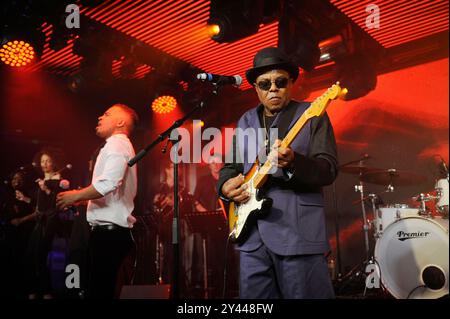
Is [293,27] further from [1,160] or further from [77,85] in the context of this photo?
[1,160]

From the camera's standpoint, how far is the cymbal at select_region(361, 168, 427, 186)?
5.53 m

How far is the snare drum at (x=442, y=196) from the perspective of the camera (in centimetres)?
483

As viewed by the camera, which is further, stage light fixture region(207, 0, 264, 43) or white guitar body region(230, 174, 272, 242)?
stage light fixture region(207, 0, 264, 43)

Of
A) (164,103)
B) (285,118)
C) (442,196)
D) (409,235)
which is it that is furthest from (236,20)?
(409,235)

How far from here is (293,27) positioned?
5395 mm

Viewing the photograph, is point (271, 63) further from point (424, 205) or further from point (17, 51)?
point (17, 51)

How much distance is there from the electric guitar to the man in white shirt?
1410 millimetres

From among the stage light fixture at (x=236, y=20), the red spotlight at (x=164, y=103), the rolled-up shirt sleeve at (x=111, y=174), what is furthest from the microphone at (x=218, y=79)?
the red spotlight at (x=164, y=103)

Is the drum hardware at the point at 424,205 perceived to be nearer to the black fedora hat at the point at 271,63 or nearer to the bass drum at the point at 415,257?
the bass drum at the point at 415,257

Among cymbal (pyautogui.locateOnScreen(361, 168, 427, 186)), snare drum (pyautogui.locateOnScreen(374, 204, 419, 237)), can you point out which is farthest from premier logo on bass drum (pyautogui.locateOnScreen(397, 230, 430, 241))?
cymbal (pyautogui.locateOnScreen(361, 168, 427, 186))

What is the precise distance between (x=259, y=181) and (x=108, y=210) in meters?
1.74

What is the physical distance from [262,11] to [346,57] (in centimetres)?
202

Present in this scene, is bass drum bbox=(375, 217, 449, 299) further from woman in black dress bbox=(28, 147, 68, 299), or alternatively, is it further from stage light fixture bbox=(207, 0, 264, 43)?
woman in black dress bbox=(28, 147, 68, 299)
